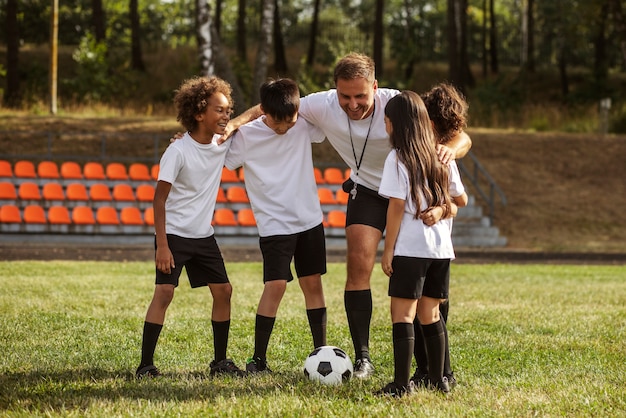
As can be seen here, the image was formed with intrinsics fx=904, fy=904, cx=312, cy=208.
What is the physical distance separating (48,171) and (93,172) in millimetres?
1010

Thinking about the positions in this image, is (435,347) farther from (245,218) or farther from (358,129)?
(245,218)

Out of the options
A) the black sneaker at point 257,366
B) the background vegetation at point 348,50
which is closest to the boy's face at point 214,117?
the black sneaker at point 257,366

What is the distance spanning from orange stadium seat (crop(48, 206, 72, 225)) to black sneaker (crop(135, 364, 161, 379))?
14.1 meters

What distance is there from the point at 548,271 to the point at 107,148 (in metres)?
13.2

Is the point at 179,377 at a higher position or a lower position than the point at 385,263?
lower

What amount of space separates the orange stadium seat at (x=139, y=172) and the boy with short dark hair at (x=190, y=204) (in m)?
15.4

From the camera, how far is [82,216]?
63.3ft

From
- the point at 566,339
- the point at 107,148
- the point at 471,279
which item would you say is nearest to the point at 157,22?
the point at 107,148

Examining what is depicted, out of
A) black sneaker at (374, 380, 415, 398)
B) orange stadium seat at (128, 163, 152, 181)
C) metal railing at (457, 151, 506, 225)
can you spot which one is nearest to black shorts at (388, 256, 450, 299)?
black sneaker at (374, 380, 415, 398)

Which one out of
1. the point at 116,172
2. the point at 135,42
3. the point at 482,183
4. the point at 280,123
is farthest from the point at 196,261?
the point at 135,42

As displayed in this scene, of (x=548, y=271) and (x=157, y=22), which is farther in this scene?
(x=157, y=22)

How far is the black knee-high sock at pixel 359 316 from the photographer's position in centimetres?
604

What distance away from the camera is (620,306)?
396 inches

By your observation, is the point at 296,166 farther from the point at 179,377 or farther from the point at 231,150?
the point at 179,377
